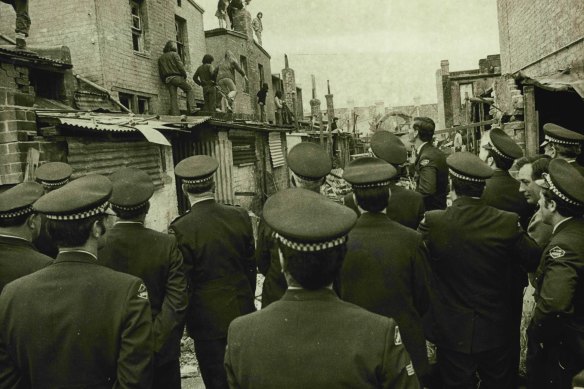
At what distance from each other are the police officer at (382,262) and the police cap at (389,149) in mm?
1405

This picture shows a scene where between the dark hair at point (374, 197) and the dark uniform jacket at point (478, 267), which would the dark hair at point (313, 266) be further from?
the dark uniform jacket at point (478, 267)

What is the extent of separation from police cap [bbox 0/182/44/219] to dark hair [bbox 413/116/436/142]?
4057 millimetres

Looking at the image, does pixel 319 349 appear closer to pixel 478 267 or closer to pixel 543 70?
pixel 478 267

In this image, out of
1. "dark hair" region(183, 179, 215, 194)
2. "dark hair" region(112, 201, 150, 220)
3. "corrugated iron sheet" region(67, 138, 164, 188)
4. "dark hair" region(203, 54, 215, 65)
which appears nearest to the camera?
"dark hair" region(112, 201, 150, 220)

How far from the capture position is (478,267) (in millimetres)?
3195

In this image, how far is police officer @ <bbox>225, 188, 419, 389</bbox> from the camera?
1.60 metres

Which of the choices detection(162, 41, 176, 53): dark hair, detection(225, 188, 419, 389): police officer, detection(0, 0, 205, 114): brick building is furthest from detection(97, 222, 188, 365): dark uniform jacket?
detection(162, 41, 176, 53): dark hair

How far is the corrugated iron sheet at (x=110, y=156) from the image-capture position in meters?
7.11

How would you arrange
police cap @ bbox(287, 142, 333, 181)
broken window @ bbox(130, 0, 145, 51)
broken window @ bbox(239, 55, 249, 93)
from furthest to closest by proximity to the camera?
broken window @ bbox(239, 55, 249, 93) < broken window @ bbox(130, 0, 145, 51) < police cap @ bbox(287, 142, 333, 181)

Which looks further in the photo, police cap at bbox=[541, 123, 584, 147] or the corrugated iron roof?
the corrugated iron roof

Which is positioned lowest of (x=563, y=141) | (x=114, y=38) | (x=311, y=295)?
(x=311, y=295)

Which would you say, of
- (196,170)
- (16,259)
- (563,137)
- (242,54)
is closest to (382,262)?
(196,170)

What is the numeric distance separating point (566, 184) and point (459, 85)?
2942cm

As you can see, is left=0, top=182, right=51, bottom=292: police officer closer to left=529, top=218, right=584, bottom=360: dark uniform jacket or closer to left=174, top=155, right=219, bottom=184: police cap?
left=174, top=155, right=219, bottom=184: police cap
